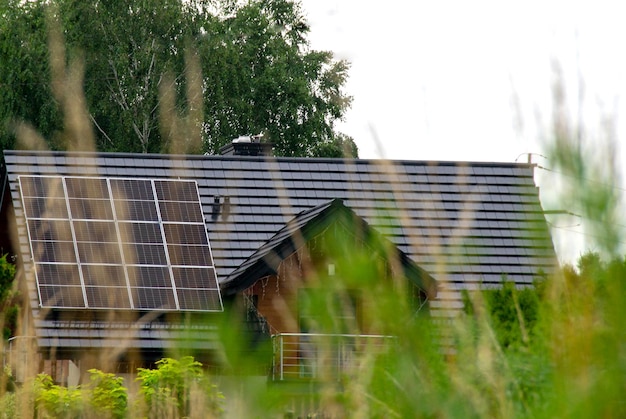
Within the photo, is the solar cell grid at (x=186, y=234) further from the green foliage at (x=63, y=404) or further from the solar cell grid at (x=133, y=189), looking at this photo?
the green foliage at (x=63, y=404)

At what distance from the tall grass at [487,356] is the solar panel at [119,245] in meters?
14.2

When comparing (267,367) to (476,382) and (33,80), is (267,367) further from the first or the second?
(33,80)

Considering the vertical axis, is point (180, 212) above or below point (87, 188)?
below

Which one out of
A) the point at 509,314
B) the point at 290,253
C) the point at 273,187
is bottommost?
the point at 509,314

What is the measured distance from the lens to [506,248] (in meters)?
20.9

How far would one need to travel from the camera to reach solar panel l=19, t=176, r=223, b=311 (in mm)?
17891

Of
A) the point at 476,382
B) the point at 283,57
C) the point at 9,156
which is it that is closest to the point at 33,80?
the point at 283,57

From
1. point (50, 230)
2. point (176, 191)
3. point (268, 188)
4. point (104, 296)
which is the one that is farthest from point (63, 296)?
point (268, 188)

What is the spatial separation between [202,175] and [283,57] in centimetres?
1516

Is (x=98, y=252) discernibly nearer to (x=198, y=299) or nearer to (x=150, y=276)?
(x=150, y=276)

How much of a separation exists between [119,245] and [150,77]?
1511 centimetres

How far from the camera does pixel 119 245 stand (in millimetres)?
18609

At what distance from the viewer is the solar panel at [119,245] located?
17.9 m

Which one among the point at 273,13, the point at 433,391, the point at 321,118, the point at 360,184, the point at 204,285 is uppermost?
the point at 273,13
